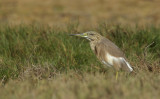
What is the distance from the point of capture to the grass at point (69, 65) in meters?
3.83

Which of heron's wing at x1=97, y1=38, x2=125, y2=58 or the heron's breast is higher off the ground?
heron's wing at x1=97, y1=38, x2=125, y2=58

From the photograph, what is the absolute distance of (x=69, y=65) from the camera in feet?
19.1

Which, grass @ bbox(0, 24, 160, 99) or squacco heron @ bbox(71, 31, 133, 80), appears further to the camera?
squacco heron @ bbox(71, 31, 133, 80)

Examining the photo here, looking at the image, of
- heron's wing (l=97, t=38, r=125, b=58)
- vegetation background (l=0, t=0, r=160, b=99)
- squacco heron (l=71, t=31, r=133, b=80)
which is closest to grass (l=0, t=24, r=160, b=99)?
vegetation background (l=0, t=0, r=160, b=99)

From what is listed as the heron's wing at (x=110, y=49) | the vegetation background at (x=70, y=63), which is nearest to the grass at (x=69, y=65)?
the vegetation background at (x=70, y=63)

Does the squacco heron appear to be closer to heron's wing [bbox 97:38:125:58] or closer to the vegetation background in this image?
heron's wing [bbox 97:38:125:58]

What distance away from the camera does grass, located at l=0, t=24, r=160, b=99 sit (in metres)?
3.83

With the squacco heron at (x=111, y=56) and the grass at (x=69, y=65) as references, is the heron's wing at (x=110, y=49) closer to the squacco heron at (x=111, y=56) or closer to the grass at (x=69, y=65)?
the squacco heron at (x=111, y=56)

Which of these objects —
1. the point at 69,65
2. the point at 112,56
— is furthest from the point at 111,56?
the point at 69,65

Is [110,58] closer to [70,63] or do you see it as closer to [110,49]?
[110,49]

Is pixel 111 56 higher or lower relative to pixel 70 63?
higher

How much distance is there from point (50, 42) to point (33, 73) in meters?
1.79

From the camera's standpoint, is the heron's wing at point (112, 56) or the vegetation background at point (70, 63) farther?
the heron's wing at point (112, 56)

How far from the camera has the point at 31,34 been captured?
24.0ft
